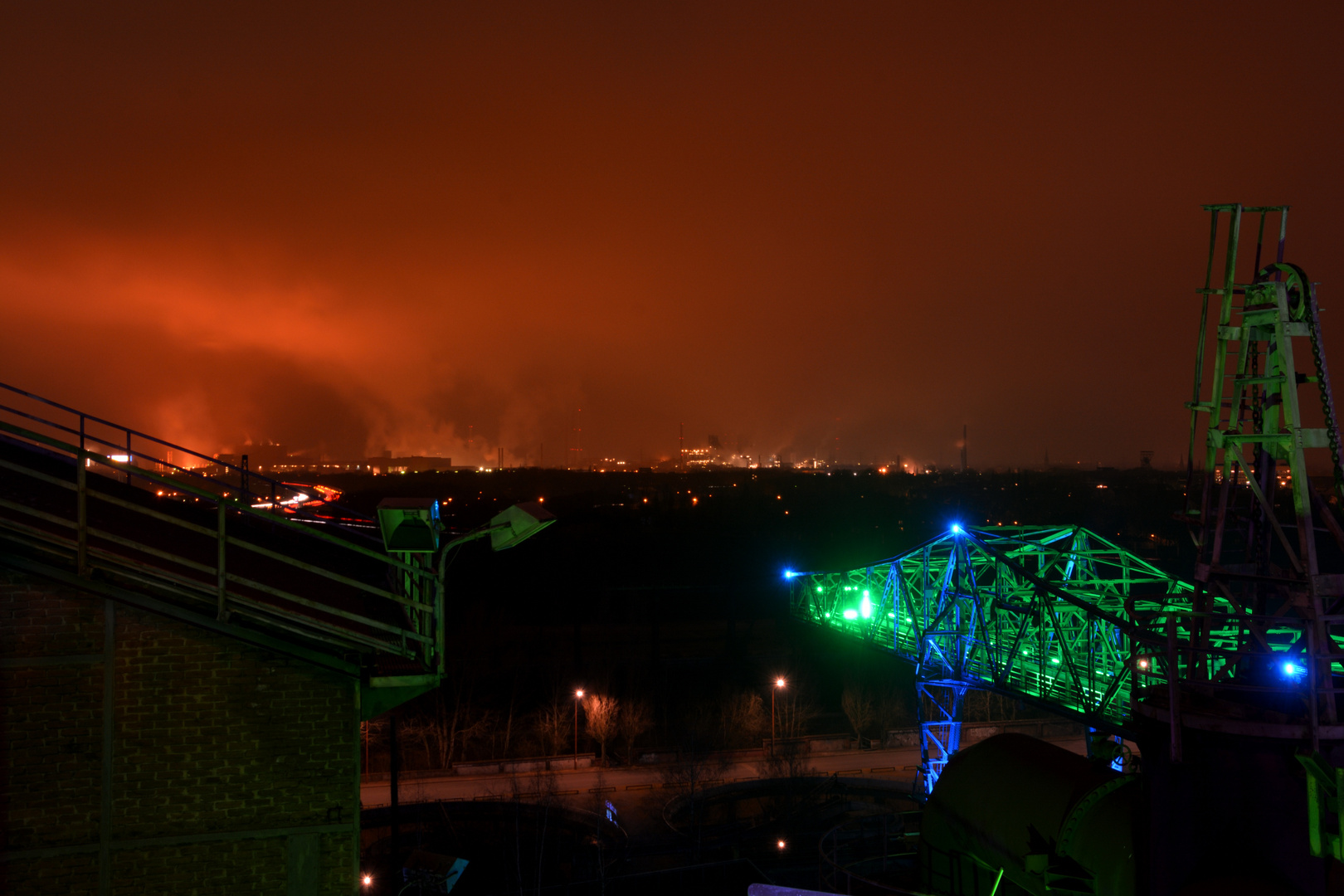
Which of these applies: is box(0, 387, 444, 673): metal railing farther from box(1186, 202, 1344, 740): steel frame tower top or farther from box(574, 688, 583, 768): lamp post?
box(574, 688, 583, 768): lamp post

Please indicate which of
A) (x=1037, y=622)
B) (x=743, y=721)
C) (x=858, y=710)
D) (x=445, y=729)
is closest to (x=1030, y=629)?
(x=1037, y=622)

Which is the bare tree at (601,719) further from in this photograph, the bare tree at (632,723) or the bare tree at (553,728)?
the bare tree at (553,728)

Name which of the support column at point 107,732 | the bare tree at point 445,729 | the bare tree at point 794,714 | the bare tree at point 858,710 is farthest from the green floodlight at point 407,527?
the bare tree at point 858,710

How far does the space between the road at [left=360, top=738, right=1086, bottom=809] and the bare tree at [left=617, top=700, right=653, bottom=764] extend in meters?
2.16

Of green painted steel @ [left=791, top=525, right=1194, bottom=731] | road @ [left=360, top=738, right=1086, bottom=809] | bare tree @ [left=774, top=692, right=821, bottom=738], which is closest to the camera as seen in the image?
green painted steel @ [left=791, top=525, right=1194, bottom=731]

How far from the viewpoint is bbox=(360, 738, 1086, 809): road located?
90.8ft

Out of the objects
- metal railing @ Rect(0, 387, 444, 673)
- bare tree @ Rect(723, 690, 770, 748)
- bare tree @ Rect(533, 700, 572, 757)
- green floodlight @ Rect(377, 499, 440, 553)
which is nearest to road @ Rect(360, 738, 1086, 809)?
bare tree @ Rect(723, 690, 770, 748)

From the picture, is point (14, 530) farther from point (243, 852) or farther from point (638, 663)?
point (638, 663)

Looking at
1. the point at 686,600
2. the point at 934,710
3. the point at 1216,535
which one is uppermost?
the point at 1216,535

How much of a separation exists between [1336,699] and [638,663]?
125 ft

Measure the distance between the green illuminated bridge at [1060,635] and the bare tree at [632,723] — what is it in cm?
1100

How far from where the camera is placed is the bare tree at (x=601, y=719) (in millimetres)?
33906

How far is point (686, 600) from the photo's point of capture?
189ft

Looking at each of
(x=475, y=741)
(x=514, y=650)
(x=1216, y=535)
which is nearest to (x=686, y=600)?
(x=514, y=650)
